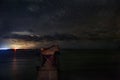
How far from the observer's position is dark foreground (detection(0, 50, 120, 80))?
685 inches

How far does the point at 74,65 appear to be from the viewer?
18641mm

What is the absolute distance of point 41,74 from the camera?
45.9 ft

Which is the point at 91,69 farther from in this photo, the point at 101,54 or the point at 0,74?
the point at 0,74

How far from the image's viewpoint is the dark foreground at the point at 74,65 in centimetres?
1741

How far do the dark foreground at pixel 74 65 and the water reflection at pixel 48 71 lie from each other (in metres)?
2.25

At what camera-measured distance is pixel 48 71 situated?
13984mm

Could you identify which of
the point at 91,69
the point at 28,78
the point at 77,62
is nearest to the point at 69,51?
the point at 77,62

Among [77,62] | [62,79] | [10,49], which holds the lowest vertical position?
[62,79]

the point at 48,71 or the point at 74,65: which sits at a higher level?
the point at 74,65

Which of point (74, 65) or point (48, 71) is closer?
point (48, 71)

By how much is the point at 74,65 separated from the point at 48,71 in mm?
5068

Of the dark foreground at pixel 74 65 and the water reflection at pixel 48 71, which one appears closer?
the water reflection at pixel 48 71

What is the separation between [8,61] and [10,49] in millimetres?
2469

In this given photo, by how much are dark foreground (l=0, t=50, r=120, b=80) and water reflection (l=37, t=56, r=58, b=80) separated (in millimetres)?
2249
